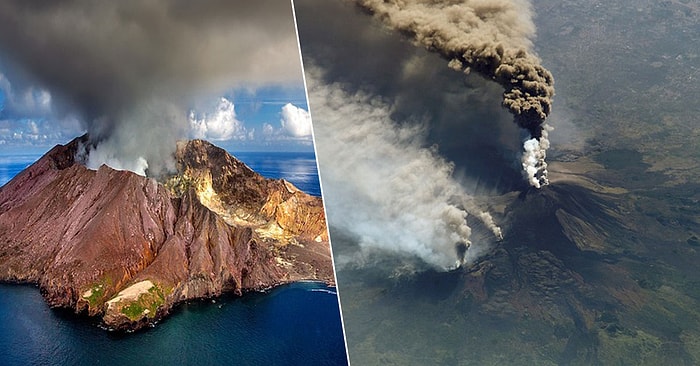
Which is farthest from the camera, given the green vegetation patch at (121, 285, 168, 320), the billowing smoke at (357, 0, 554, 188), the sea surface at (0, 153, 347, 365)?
the billowing smoke at (357, 0, 554, 188)

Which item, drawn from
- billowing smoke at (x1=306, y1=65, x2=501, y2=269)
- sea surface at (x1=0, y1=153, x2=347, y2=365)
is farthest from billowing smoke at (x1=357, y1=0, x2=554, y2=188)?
sea surface at (x1=0, y1=153, x2=347, y2=365)

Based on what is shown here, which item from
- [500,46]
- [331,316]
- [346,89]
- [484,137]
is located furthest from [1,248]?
[484,137]

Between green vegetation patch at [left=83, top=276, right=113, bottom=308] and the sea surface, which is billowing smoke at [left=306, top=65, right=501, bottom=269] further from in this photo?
green vegetation patch at [left=83, top=276, right=113, bottom=308]

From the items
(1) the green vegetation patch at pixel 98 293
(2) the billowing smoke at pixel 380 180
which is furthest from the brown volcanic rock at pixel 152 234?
(2) the billowing smoke at pixel 380 180

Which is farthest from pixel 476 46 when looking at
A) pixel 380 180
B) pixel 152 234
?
pixel 152 234

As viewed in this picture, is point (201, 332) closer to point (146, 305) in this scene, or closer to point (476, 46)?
point (146, 305)
